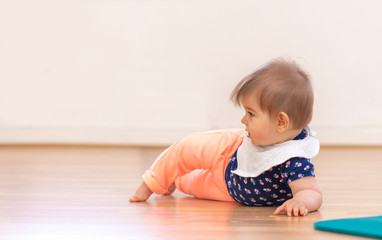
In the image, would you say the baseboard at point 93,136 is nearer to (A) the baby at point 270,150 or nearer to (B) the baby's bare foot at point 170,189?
(B) the baby's bare foot at point 170,189

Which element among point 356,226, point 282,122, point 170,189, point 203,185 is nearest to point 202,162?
point 203,185

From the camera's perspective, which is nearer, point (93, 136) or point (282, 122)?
point (282, 122)

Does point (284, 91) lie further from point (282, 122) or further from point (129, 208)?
point (129, 208)

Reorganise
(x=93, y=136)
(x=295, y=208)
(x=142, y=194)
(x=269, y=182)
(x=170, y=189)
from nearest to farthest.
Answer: (x=295, y=208) → (x=269, y=182) → (x=142, y=194) → (x=170, y=189) → (x=93, y=136)

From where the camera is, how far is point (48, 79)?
3047 millimetres

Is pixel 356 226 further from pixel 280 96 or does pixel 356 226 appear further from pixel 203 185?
pixel 203 185

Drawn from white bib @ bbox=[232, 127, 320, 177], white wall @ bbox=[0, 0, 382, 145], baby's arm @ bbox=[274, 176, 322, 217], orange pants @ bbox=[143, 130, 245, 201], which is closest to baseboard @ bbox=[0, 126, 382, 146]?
white wall @ bbox=[0, 0, 382, 145]

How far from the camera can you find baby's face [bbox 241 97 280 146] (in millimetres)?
1259

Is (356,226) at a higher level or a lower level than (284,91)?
lower

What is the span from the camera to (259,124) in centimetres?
126

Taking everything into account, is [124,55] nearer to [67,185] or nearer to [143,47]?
[143,47]

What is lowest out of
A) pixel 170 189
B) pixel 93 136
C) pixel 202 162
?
pixel 93 136

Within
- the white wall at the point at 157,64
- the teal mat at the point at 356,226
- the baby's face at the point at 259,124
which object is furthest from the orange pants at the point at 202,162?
the white wall at the point at 157,64

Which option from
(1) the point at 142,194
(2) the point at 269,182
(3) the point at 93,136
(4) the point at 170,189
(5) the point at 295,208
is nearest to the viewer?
(5) the point at 295,208
